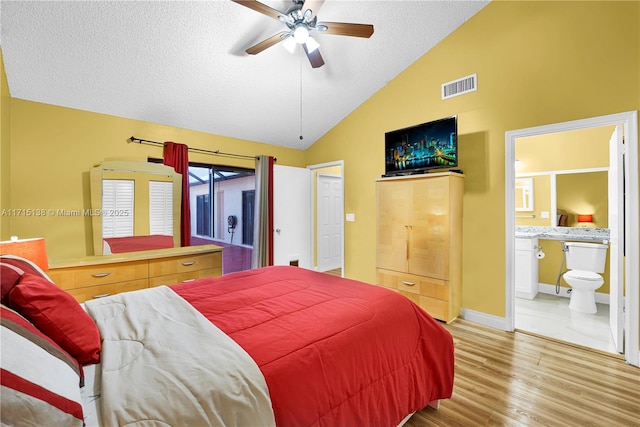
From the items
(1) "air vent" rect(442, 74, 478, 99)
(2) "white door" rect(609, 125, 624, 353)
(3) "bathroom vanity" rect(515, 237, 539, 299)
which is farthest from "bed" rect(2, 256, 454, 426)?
(3) "bathroom vanity" rect(515, 237, 539, 299)

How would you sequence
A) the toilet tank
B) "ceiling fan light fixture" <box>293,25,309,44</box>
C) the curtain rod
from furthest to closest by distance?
the toilet tank
the curtain rod
"ceiling fan light fixture" <box>293,25,309,44</box>

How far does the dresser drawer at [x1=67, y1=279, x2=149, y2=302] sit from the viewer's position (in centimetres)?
246

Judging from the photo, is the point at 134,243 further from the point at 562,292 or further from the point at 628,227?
the point at 562,292

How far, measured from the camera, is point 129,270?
8.96 ft

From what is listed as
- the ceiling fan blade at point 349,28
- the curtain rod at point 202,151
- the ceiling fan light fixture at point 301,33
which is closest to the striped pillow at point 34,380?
the ceiling fan light fixture at point 301,33

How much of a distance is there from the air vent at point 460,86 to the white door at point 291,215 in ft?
8.41

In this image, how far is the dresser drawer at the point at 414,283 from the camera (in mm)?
3068

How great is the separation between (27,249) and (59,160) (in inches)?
62.5

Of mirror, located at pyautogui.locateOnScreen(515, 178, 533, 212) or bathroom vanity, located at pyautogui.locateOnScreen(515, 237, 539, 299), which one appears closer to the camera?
bathroom vanity, located at pyautogui.locateOnScreen(515, 237, 539, 299)

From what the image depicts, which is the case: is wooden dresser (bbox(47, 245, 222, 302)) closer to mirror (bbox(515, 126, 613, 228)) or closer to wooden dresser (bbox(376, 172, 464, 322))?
wooden dresser (bbox(376, 172, 464, 322))

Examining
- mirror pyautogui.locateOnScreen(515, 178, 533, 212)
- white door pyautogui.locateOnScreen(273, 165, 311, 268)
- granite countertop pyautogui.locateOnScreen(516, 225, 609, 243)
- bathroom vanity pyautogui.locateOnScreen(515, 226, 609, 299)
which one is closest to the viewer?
granite countertop pyautogui.locateOnScreen(516, 225, 609, 243)

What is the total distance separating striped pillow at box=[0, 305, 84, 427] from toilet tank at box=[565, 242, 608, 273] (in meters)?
4.88

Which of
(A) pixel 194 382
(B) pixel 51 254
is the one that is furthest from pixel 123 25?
(A) pixel 194 382

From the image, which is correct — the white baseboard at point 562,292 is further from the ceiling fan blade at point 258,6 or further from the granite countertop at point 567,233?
the ceiling fan blade at point 258,6
